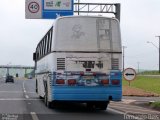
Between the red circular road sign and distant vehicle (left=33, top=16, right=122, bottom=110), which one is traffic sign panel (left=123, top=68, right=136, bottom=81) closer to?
distant vehicle (left=33, top=16, right=122, bottom=110)

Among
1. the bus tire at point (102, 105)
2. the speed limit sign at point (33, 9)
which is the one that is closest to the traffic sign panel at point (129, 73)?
the bus tire at point (102, 105)

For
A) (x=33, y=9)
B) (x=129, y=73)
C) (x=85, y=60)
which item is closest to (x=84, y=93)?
(x=85, y=60)

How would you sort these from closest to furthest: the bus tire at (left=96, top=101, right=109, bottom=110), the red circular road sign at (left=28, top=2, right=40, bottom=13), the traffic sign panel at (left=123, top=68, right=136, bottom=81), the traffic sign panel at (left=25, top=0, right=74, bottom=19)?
Result: 1. the bus tire at (left=96, top=101, right=109, bottom=110)
2. the traffic sign panel at (left=123, top=68, right=136, bottom=81)
3. the traffic sign panel at (left=25, top=0, right=74, bottom=19)
4. the red circular road sign at (left=28, top=2, right=40, bottom=13)

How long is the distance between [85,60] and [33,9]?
2066cm

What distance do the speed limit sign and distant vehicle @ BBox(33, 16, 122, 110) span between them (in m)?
19.6

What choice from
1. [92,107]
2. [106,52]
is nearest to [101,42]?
[106,52]

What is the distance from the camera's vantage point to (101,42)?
65.7ft

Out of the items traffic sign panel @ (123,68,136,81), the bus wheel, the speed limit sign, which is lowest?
the bus wheel

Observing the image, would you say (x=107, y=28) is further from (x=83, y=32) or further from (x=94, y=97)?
(x=94, y=97)

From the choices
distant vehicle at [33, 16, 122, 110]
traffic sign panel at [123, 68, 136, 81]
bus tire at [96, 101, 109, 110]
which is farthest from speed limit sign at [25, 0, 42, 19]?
distant vehicle at [33, 16, 122, 110]

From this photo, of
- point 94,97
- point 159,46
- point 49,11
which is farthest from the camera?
point 159,46

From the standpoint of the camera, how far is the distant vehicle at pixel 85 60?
19547 mm

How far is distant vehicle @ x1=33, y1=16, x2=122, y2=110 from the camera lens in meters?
19.5

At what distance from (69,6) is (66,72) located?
68.8ft
